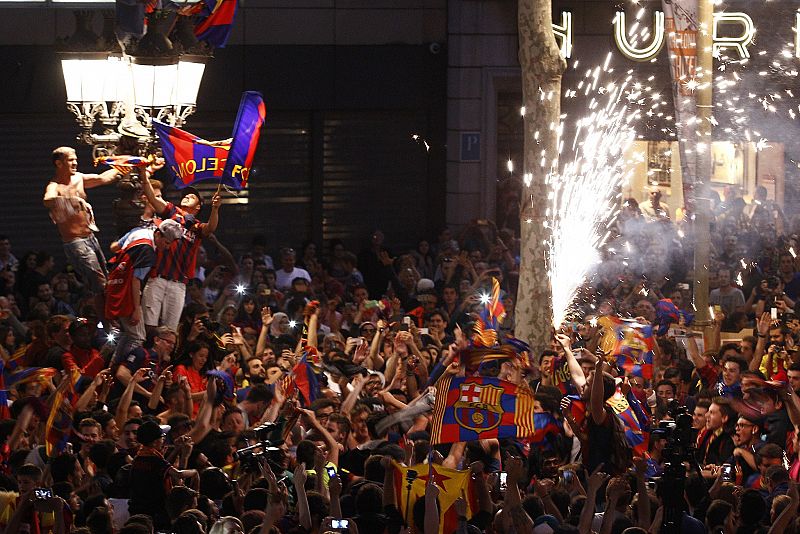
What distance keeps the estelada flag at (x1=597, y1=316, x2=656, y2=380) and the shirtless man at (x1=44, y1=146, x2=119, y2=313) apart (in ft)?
14.6

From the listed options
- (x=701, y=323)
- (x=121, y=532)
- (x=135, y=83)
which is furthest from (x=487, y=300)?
(x=121, y=532)

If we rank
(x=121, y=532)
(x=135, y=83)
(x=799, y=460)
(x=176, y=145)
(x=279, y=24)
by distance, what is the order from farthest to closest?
1. (x=279, y=24)
2. (x=176, y=145)
3. (x=135, y=83)
4. (x=799, y=460)
5. (x=121, y=532)

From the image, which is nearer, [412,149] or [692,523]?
[692,523]

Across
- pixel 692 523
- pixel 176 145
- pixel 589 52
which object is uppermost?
pixel 589 52

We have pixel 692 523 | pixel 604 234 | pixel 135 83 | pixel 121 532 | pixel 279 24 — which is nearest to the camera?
pixel 121 532

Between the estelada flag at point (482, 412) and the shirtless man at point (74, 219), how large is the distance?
4.02 metres

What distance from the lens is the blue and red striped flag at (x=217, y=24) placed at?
14328mm

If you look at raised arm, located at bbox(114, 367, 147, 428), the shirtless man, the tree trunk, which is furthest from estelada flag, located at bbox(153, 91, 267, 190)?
the tree trunk

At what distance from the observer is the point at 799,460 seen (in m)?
10.4

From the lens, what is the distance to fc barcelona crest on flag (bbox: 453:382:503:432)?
10406mm

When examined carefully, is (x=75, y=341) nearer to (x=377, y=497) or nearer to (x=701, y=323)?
(x=377, y=497)

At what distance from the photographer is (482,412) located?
34.3 ft

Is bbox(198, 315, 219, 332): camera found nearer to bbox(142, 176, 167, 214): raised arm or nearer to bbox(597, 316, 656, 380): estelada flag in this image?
bbox(142, 176, 167, 214): raised arm

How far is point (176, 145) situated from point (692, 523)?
5802 millimetres
